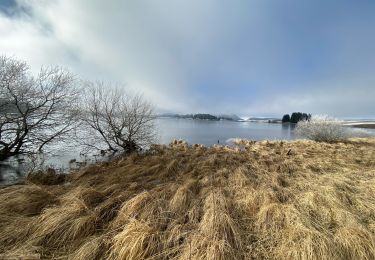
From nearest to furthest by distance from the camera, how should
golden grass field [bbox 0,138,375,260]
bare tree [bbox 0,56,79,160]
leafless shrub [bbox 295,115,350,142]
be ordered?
golden grass field [bbox 0,138,375,260] < bare tree [bbox 0,56,79,160] < leafless shrub [bbox 295,115,350,142]

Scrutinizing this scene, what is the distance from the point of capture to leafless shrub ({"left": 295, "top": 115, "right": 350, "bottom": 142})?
21500 millimetres

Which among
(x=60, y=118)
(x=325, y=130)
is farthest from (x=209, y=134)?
(x=60, y=118)

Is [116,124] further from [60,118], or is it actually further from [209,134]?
[209,134]

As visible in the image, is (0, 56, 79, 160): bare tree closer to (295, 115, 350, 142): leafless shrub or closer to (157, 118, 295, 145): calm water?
(157, 118, 295, 145): calm water

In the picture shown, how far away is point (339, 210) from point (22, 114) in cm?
1213

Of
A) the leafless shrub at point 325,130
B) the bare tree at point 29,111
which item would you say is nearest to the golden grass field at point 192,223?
the bare tree at point 29,111

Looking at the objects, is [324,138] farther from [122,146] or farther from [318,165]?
[122,146]

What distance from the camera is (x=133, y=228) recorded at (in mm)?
3312

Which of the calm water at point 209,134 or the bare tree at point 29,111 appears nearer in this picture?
the bare tree at point 29,111

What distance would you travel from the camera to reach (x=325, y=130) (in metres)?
21.6

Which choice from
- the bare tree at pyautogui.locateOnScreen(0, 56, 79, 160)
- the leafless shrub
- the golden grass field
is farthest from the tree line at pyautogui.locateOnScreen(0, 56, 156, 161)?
the leafless shrub

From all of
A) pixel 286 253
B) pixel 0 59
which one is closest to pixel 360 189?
pixel 286 253

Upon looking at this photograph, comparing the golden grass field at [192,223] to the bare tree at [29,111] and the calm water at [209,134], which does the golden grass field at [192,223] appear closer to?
the bare tree at [29,111]

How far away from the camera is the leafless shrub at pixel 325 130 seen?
21.5m
